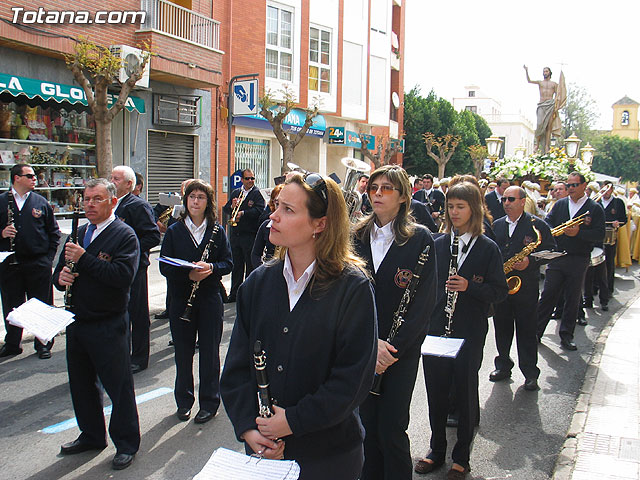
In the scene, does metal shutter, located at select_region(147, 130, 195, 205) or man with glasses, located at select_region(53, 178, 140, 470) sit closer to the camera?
man with glasses, located at select_region(53, 178, 140, 470)

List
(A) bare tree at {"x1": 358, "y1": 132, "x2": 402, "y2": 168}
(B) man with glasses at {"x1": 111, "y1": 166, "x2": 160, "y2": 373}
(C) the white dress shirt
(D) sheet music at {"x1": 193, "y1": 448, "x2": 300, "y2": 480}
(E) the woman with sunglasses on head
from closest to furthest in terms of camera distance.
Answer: (D) sheet music at {"x1": 193, "y1": 448, "x2": 300, "y2": 480} → (C) the white dress shirt → (E) the woman with sunglasses on head → (B) man with glasses at {"x1": 111, "y1": 166, "x2": 160, "y2": 373} → (A) bare tree at {"x1": 358, "y1": 132, "x2": 402, "y2": 168}

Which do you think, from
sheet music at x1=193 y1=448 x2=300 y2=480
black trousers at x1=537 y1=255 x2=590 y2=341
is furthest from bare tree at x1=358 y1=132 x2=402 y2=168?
sheet music at x1=193 y1=448 x2=300 y2=480

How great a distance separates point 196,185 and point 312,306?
3252mm

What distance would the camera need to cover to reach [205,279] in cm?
526

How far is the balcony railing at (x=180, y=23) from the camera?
15266mm

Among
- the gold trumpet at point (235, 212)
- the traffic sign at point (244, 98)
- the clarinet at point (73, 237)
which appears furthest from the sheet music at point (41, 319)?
the traffic sign at point (244, 98)

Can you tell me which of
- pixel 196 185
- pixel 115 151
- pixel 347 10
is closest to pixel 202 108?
pixel 115 151

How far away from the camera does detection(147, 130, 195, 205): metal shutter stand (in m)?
16.8

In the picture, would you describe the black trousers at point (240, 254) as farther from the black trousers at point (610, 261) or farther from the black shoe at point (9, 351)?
the black trousers at point (610, 261)

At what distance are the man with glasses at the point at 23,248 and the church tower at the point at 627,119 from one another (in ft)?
440

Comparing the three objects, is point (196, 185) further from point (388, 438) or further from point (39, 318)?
point (388, 438)

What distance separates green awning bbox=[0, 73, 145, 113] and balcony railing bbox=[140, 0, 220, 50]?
2638 millimetres

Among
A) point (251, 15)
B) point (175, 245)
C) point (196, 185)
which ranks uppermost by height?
point (251, 15)

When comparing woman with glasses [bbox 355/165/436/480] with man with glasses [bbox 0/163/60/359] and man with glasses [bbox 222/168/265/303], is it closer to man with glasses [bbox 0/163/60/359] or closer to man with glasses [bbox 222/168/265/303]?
man with glasses [bbox 0/163/60/359]
